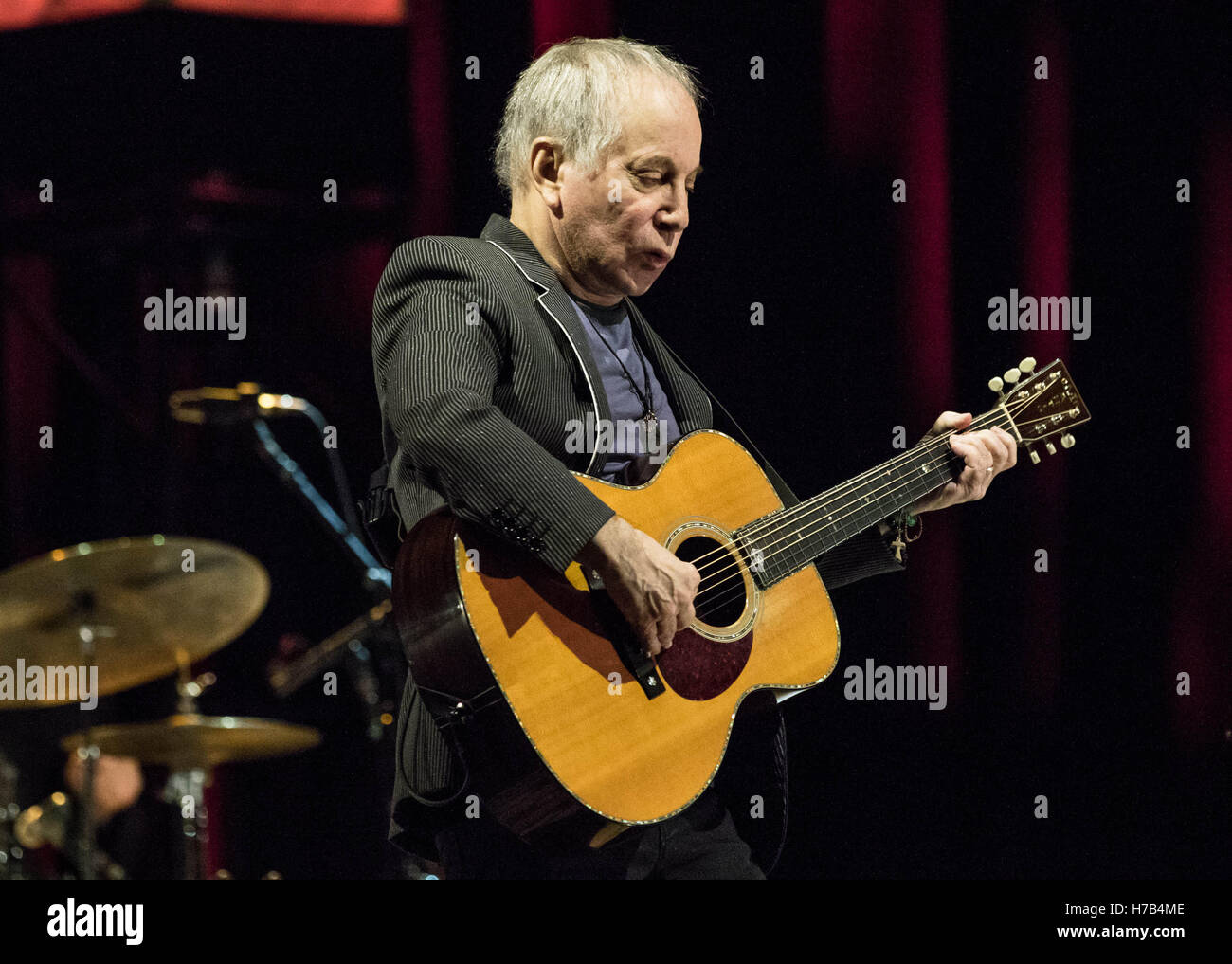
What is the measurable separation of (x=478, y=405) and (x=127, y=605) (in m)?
2.27

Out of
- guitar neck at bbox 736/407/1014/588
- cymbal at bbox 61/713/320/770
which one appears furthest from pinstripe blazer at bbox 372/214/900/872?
cymbal at bbox 61/713/320/770

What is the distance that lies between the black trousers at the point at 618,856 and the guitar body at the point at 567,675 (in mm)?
102

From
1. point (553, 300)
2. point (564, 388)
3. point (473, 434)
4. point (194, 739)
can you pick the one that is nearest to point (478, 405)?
point (473, 434)

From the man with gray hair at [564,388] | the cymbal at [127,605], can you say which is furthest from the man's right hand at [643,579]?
the cymbal at [127,605]

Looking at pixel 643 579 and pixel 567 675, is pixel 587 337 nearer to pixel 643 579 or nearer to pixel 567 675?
pixel 643 579

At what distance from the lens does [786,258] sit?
11.9 feet

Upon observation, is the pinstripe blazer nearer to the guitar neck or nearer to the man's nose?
the man's nose

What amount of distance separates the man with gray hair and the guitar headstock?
453 millimetres

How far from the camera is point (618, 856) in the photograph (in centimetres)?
202

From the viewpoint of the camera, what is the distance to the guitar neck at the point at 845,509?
2279 millimetres

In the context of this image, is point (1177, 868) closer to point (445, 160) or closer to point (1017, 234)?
point (1017, 234)

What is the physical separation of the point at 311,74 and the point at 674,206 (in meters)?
2.43

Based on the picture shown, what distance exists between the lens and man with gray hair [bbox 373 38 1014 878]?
191 centimetres

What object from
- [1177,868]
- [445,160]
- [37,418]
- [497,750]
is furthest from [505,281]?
[37,418]
